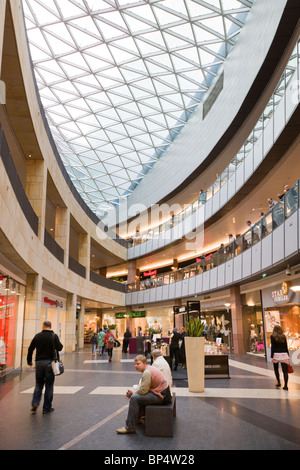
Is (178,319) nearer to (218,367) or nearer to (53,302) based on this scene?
(53,302)

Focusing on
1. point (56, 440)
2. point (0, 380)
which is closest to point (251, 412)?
point (56, 440)

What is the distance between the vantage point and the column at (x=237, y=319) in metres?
23.5

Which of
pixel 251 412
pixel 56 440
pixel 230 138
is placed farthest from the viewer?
pixel 230 138

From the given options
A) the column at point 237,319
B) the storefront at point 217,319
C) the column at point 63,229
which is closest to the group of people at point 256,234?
the column at point 237,319

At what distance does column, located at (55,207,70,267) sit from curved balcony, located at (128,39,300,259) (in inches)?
391

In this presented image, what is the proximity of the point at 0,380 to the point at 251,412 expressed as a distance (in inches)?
341

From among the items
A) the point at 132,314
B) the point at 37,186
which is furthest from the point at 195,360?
the point at 132,314

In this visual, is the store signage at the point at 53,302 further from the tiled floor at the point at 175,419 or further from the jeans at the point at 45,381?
the jeans at the point at 45,381

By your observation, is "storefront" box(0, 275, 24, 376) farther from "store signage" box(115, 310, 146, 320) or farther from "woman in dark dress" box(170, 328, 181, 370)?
"store signage" box(115, 310, 146, 320)

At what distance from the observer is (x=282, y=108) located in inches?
608

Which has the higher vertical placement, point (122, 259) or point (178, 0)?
point (178, 0)

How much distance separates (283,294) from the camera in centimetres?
1736

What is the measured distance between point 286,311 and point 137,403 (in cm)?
1446

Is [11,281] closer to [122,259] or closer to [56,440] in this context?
[56,440]
